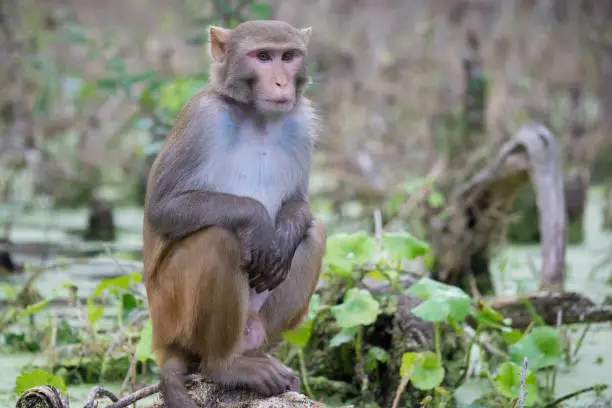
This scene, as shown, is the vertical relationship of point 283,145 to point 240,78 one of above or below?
below

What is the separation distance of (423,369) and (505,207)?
3.55m

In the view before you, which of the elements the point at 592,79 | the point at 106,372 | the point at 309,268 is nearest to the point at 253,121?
the point at 309,268

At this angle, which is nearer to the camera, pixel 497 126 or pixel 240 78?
pixel 240 78

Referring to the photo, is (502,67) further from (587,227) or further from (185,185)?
(185,185)

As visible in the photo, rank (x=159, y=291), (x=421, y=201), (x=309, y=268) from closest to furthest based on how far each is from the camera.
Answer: (x=159, y=291)
(x=309, y=268)
(x=421, y=201)

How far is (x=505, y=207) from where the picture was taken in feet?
26.6

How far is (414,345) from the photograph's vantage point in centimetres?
520

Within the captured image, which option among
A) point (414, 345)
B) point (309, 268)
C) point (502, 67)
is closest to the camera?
point (309, 268)

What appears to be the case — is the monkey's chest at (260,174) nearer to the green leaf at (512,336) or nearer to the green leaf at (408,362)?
the green leaf at (408,362)

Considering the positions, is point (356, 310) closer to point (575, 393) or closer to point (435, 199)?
point (575, 393)

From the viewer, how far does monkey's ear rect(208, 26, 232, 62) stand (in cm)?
474

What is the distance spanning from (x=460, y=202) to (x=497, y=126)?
16.0 feet

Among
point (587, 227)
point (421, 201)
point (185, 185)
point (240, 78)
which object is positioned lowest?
point (587, 227)

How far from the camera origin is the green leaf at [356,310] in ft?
16.4
